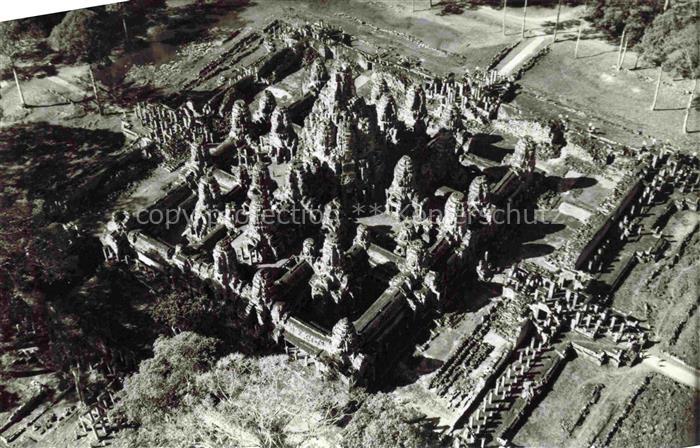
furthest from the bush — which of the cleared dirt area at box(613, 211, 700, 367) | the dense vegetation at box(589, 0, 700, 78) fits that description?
the cleared dirt area at box(613, 211, 700, 367)

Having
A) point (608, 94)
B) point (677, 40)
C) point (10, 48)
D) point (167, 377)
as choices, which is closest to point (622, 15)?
point (608, 94)

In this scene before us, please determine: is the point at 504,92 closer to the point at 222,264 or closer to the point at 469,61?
the point at 469,61

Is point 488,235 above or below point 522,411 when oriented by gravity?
above

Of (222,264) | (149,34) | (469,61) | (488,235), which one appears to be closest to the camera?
(222,264)

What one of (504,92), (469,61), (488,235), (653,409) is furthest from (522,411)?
(469,61)

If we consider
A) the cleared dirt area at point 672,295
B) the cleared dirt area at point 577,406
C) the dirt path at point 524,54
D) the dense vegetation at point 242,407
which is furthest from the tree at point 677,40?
the dense vegetation at point 242,407

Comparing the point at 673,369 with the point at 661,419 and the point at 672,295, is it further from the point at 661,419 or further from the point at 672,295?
the point at 672,295
